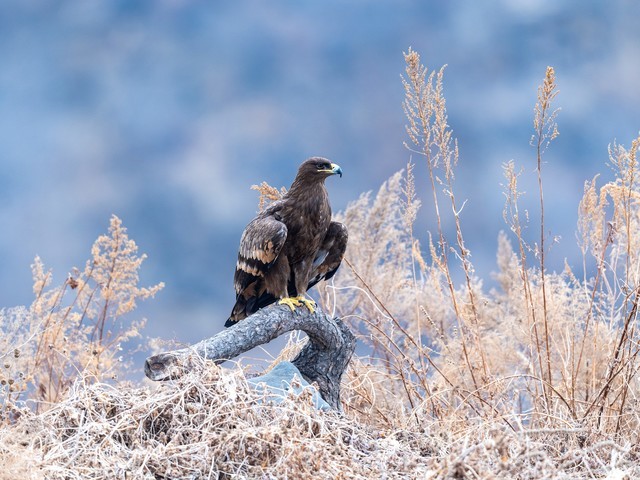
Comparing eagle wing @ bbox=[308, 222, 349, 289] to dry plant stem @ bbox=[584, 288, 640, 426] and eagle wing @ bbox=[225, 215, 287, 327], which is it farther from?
dry plant stem @ bbox=[584, 288, 640, 426]

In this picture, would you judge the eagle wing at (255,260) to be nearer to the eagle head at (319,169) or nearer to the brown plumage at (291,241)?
the brown plumage at (291,241)

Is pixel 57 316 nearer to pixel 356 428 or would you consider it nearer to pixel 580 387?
pixel 356 428

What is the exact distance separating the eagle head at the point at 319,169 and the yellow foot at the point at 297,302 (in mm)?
632

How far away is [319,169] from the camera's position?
431 cm

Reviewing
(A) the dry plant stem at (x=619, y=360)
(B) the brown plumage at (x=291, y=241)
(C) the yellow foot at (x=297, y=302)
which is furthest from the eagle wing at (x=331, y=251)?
(A) the dry plant stem at (x=619, y=360)

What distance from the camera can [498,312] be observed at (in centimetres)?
753

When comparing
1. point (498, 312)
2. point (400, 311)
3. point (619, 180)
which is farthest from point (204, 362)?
point (498, 312)

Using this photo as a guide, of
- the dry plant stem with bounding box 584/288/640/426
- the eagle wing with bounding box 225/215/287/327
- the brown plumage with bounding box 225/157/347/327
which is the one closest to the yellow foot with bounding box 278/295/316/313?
the brown plumage with bounding box 225/157/347/327

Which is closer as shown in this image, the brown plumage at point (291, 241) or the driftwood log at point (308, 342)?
the driftwood log at point (308, 342)

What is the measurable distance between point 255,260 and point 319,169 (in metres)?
0.58

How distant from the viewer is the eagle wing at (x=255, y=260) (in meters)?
4.13

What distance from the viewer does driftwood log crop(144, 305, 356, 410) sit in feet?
11.8

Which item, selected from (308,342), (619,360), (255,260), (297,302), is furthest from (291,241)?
(619,360)

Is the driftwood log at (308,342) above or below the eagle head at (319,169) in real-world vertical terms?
below
